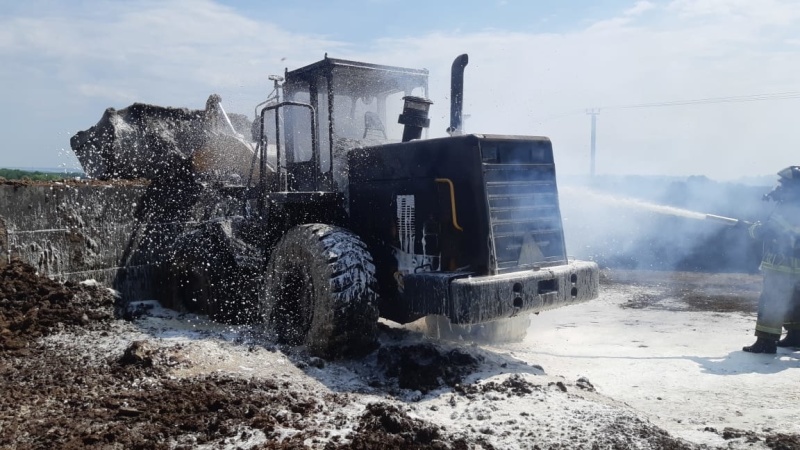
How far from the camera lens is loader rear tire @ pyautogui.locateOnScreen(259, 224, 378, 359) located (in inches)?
228

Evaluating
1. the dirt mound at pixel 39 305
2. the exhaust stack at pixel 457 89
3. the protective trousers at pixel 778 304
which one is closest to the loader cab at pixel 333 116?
the exhaust stack at pixel 457 89

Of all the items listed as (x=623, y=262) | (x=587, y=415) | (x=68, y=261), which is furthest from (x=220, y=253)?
(x=623, y=262)

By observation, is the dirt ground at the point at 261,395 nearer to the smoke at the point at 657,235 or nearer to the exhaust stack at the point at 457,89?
the exhaust stack at the point at 457,89

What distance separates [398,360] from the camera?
5738 mm

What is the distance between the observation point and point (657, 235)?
53.5ft

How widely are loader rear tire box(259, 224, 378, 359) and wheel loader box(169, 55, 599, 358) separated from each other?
13 mm

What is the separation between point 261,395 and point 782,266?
6054 mm

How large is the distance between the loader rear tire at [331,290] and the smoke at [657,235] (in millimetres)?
10055

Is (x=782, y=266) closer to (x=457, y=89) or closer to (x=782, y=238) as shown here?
(x=782, y=238)

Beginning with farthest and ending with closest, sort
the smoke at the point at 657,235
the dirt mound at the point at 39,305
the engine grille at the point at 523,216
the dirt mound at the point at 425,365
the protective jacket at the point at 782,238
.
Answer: the smoke at the point at 657,235, the protective jacket at the point at 782,238, the dirt mound at the point at 39,305, the engine grille at the point at 523,216, the dirt mound at the point at 425,365

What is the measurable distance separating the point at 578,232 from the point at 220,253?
11.1 m

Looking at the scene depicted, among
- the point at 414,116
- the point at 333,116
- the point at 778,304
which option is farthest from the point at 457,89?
the point at 778,304

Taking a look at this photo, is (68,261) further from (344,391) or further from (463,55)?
(463,55)

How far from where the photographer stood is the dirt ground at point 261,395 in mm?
4242
